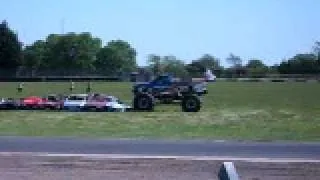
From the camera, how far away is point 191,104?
103 ft

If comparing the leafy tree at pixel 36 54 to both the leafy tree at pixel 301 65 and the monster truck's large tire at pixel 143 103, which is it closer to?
the leafy tree at pixel 301 65

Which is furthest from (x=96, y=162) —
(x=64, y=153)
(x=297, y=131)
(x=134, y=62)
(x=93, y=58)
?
(x=134, y=62)

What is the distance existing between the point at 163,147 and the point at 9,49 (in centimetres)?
10651

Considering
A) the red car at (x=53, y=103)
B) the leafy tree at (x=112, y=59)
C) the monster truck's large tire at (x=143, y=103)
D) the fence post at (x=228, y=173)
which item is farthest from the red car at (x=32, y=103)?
the leafy tree at (x=112, y=59)

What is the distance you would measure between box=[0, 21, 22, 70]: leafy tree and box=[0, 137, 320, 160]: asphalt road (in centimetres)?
10153

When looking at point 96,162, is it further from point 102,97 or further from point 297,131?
point 102,97

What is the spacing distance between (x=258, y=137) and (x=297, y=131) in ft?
8.93

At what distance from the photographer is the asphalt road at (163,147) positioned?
15.1 m

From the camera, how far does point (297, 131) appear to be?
22172 mm

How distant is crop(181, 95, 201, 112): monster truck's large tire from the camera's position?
1227 inches

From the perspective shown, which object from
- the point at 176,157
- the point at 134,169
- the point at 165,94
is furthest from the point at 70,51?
the point at 134,169

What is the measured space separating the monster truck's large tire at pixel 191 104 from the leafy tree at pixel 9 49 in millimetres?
89225

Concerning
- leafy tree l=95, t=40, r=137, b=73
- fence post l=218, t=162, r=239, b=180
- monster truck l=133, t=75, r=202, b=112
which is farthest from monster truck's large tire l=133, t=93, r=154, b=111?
leafy tree l=95, t=40, r=137, b=73

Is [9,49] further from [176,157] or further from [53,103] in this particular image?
[176,157]
